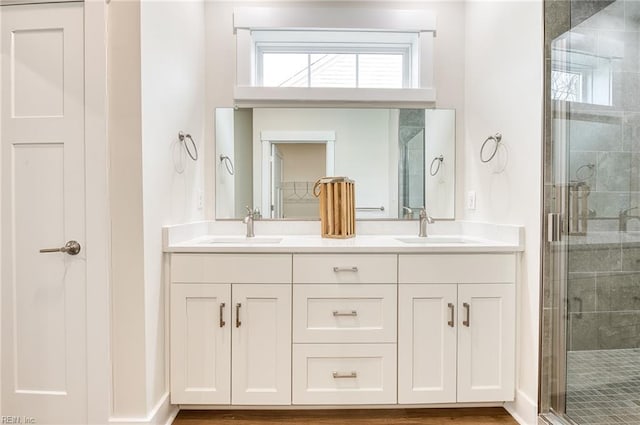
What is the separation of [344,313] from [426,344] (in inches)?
17.2

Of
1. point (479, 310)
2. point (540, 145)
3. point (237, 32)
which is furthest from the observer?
point (237, 32)

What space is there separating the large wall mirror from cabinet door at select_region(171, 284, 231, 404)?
0.75 meters

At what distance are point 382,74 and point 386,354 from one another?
1.79 meters

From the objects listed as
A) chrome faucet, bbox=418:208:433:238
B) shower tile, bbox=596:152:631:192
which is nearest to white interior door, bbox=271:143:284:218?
chrome faucet, bbox=418:208:433:238

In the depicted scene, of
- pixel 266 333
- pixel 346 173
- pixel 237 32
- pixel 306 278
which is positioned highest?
pixel 237 32

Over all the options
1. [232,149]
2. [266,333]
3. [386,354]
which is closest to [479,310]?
[386,354]

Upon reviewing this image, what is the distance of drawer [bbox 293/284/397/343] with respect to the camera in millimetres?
1763

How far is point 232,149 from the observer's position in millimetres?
2395

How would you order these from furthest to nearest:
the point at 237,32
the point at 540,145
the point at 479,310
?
the point at 237,32 → the point at 479,310 → the point at 540,145

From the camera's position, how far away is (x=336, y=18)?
238 cm

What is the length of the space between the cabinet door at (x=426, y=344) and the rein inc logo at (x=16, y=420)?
1.69 metres

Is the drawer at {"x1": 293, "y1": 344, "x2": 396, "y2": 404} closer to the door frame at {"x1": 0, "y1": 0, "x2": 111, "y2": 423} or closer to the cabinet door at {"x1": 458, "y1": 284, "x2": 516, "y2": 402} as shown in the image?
the cabinet door at {"x1": 458, "y1": 284, "x2": 516, "y2": 402}

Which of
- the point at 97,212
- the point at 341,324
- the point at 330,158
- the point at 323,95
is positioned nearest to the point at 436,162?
the point at 330,158

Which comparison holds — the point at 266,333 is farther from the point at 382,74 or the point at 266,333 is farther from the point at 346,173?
the point at 382,74
